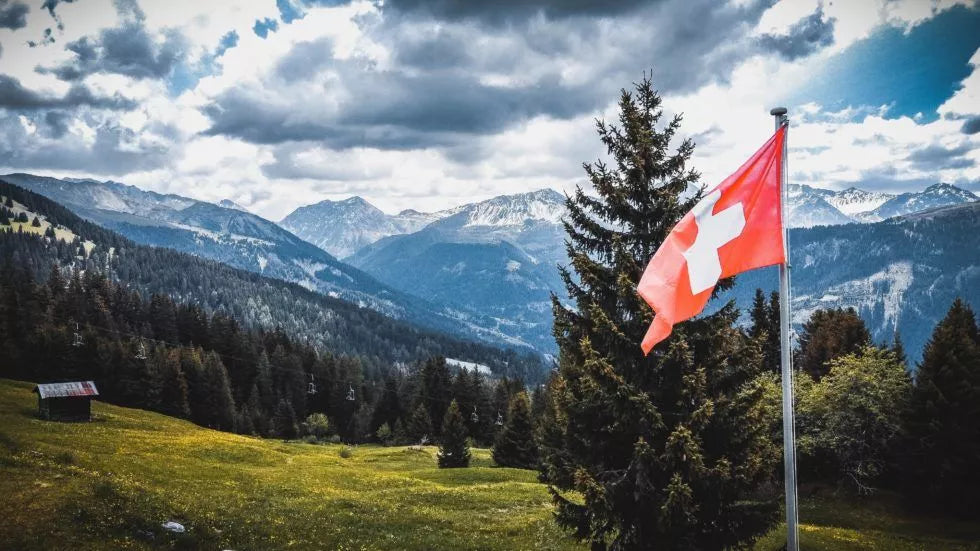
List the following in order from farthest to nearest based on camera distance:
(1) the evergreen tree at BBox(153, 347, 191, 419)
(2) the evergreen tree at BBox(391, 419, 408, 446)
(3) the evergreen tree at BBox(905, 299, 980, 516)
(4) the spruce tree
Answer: (2) the evergreen tree at BBox(391, 419, 408, 446) → (1) the evergreen tree at BBox(153, 347, 191, 419) → (3) the evergreen tree at BBox(905, 299, 980, 516) → (4) the spruce tree

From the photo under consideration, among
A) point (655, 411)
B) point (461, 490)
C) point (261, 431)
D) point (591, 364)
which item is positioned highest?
point (591, 364)

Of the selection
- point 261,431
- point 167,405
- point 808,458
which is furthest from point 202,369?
point 808,458

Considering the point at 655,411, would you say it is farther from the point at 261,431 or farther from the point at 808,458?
the point at 261,431

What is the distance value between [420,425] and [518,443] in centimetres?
3614

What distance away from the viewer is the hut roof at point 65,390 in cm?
5959

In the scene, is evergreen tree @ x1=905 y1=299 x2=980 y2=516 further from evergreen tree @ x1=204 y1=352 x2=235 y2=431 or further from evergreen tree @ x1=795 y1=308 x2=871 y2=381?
evergreen tree @ x1=204 y1=352 x2=235 y2=431

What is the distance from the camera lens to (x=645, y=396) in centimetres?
1706

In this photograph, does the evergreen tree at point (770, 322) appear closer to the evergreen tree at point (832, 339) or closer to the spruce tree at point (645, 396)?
the evergreen tree at point (832, 339)

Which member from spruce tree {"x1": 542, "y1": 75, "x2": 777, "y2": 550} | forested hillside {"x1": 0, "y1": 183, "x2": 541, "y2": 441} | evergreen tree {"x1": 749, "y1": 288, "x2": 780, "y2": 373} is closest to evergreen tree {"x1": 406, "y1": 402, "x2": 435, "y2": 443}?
forested hillside {"x1": 0, "y1": 183, "x2": 541, "y2": 441}

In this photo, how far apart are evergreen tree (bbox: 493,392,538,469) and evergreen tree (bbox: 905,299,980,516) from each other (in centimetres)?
4402

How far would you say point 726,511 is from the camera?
1788 centimetres

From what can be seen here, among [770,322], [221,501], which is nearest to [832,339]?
[770,322]

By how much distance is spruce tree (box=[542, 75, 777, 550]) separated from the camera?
17109mm

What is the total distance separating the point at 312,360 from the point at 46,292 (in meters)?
54.7
